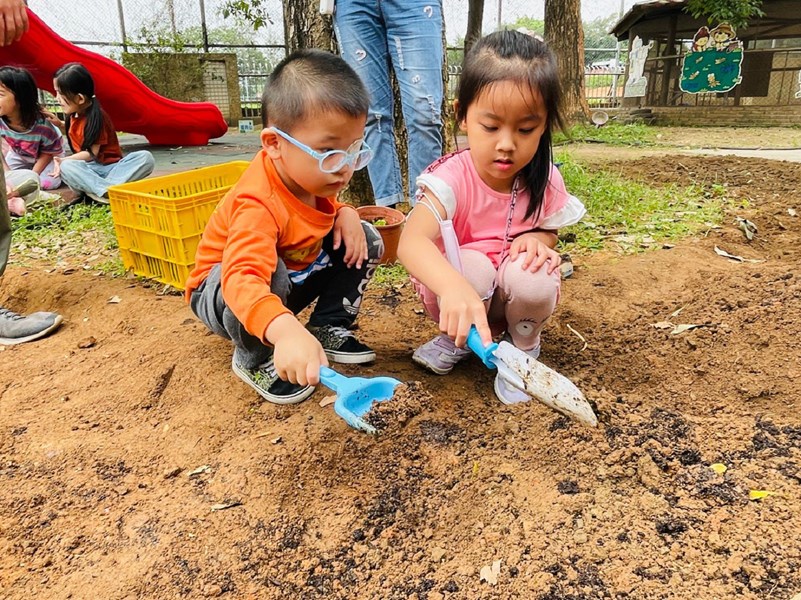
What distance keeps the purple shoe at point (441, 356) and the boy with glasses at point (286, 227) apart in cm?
17

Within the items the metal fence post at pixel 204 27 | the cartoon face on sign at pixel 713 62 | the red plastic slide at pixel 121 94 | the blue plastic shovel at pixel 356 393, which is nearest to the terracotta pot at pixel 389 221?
the blue plastic shovel at pixel 356 393

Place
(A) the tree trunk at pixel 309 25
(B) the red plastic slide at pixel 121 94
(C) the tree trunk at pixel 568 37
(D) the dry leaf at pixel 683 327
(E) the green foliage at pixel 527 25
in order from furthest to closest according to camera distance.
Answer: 1. (C) the tree trunk at pixel 568 37
2. (B) the red plastic slide at pixel 121 94
3. (A) the tree trunk at pixel 309 25
4. (D) the dry leaf at pixel 683 327
5. (E) the green foliage at pixel 527 25

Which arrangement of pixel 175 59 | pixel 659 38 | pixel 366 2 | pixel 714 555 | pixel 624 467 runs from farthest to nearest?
1. pixel 659 38
2. pixel 175 59
3. pixel 366 2
4. pixel 624 467
5. pixel 714 555

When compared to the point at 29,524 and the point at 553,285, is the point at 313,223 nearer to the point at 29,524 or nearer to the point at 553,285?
the point at 553,285

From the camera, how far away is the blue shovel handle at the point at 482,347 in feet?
4.68

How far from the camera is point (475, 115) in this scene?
167 cm

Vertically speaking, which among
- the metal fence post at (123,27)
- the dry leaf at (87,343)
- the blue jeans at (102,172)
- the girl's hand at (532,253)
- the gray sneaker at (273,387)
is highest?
the metal fence post at (123,27)

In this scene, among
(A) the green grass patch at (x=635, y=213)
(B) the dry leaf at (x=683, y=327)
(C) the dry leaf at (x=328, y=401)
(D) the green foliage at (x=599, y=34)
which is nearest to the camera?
(C) the dry leaf at (x=328, y=401)

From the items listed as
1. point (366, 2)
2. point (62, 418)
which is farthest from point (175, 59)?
point (62, 418)

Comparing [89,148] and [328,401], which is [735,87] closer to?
[89,148]

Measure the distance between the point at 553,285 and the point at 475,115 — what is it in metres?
0.54

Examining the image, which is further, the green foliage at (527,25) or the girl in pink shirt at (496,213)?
the green foliage at (527,25)

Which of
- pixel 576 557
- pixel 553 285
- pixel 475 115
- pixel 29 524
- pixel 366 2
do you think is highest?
pixel 366 2

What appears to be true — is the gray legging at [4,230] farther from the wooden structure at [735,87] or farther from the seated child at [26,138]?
the wooden structure at [735,87]
